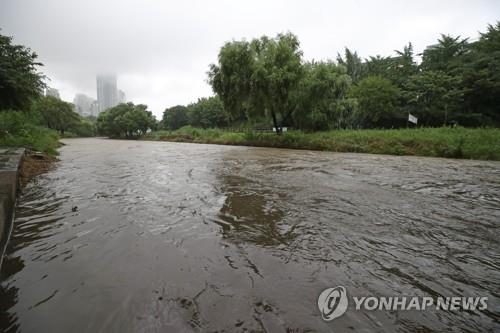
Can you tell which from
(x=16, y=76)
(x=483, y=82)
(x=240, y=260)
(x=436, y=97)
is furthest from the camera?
(x=436, y=97)

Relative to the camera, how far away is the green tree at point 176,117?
2749 inches

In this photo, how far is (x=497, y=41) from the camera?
25.3 meters

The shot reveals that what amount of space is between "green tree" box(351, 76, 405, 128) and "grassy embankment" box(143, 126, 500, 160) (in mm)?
13113

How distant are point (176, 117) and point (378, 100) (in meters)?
56.3

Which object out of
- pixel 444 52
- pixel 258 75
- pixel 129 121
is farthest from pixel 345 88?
pixel 129 121

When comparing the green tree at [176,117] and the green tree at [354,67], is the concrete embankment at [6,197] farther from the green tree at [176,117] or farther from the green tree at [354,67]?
the green tree at [176,117]

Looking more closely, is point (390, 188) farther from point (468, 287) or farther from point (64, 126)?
point (64, 126)

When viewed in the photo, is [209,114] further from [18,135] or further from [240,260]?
[240,260]

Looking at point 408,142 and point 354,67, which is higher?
point 354,67

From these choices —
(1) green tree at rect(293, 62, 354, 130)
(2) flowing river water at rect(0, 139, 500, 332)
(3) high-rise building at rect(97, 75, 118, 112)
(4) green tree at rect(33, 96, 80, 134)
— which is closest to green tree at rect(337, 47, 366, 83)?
(1) green tree at rect(293, 62, 354, 130)

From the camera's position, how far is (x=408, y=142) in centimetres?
1466

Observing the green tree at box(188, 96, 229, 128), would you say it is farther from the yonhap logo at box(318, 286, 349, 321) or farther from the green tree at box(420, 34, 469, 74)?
the yonhap logo at box(318, 286, 349, 321)

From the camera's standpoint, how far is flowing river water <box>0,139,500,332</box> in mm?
1787

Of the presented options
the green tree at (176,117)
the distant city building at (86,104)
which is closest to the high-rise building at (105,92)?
the distant city building at (86,104)
